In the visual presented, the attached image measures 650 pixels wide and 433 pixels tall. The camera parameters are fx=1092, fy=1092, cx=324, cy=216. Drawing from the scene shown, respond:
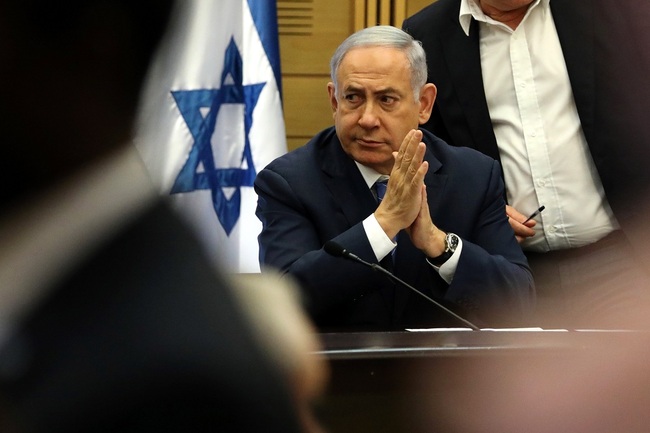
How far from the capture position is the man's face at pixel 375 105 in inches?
107

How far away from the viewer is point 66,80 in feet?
1.83

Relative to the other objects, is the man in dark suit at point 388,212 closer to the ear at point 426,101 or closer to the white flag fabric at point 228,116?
the ear at point 426,101

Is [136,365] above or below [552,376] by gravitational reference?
above

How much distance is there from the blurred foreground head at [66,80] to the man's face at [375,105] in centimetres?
212

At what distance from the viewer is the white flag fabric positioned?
3564mm

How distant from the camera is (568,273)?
301cm

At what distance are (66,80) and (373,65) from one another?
2225 millimetres

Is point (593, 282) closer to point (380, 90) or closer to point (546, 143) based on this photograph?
point (546, 143)

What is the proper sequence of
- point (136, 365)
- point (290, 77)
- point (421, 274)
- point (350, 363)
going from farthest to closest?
1. point (290, 77)
2. point (421, 274)
3. point (350, 363)
4. point (136, 365)

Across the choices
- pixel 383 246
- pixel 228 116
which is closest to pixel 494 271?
pixel 383 246

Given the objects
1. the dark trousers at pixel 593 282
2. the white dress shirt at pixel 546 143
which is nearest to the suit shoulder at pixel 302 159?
the white dress shirt at pixel 546 143

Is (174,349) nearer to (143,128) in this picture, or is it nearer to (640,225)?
(143,128)

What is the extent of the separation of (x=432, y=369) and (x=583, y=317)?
1355 millimetres

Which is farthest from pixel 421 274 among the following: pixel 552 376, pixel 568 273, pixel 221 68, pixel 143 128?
pixel 143 128
